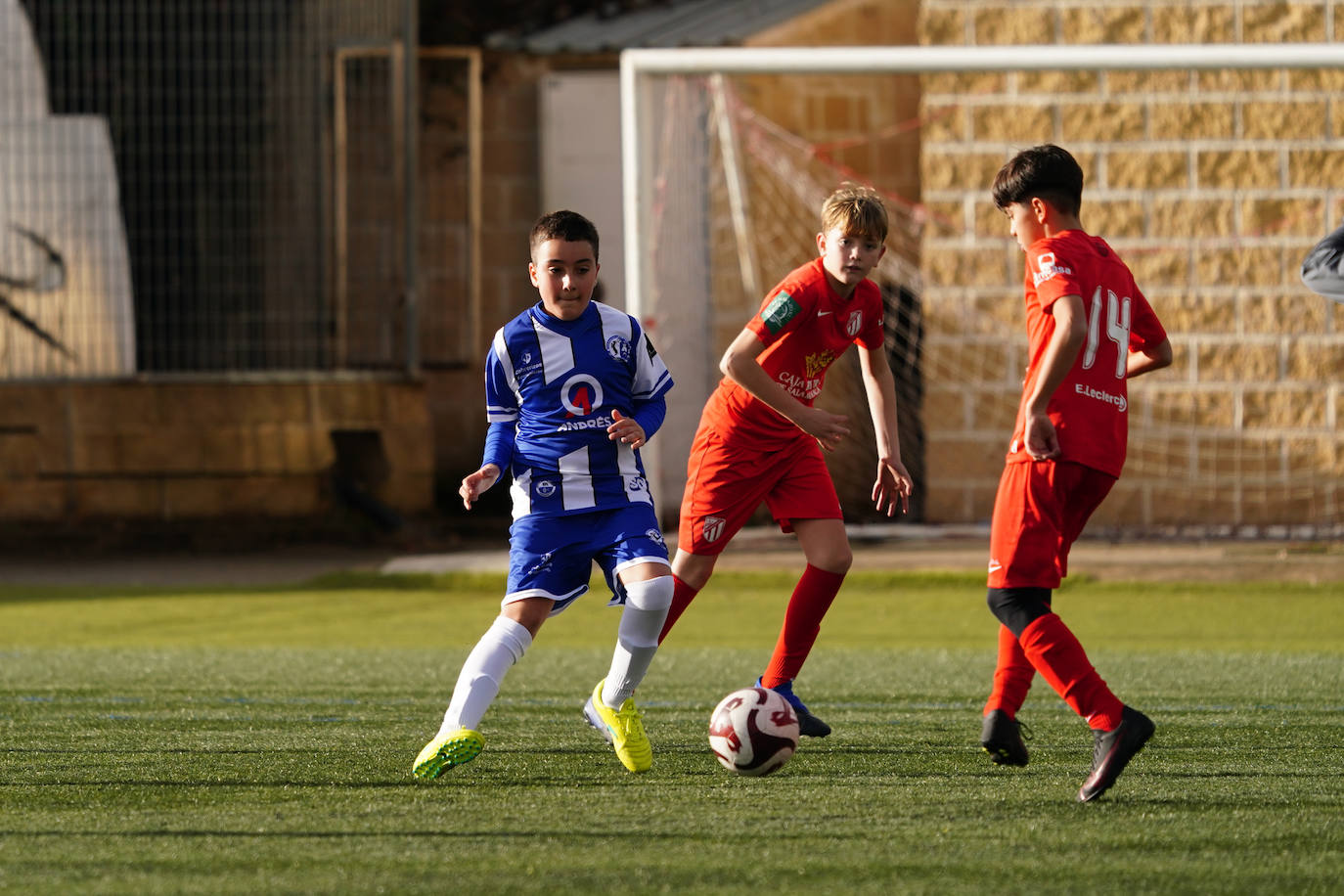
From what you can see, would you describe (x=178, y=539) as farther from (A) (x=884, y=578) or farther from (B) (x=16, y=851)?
(B) (x=16, y=851)

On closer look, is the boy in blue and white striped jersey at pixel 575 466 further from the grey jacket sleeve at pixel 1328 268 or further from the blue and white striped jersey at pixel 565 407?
the grey jacket sleeve at pixel 1328 268

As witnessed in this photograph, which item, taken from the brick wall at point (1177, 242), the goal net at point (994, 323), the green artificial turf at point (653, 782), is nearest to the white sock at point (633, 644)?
the green artificial turf at point (653, 782)

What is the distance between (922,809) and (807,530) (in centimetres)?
148

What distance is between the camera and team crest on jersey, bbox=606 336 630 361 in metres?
4.45

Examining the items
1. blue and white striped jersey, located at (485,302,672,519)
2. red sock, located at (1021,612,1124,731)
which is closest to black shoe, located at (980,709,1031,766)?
red sock, located at (1021,612,1124,731)

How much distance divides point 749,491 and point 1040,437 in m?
1.38

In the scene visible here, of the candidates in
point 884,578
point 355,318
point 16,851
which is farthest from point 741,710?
point 355,318

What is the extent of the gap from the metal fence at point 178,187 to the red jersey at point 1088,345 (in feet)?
29.5

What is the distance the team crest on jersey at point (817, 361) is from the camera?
16.2 ft

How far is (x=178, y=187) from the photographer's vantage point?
12.5m

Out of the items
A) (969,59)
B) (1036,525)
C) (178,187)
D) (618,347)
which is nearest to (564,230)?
(618,347)

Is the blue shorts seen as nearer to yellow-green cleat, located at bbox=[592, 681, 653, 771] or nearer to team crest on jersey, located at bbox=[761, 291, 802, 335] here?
yellow-green cleat, located at bbox=[592, 681, 653, 771]

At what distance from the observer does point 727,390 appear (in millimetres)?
5160

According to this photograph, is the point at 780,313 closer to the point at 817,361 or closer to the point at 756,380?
the point at 756,380
